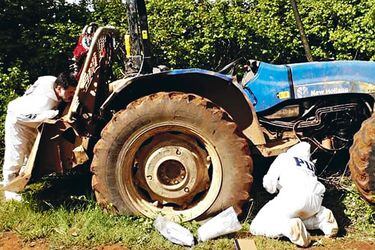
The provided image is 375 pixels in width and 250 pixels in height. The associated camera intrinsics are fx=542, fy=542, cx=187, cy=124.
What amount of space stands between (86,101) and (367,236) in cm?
290

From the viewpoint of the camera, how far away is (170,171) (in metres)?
5.18

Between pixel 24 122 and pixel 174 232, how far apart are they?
6.06 ft

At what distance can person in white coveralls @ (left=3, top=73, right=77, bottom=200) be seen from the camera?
5344mm

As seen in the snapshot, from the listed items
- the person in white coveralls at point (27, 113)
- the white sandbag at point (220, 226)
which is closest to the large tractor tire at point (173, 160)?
the white sandbag at point (220, 226)

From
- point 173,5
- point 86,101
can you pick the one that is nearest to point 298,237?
point 86,101

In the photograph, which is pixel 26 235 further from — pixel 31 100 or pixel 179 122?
pixel 179 122

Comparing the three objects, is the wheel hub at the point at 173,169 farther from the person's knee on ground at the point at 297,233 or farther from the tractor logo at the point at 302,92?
the tractor logo at the point at 302,92

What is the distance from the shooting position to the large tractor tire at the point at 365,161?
4.71 meters

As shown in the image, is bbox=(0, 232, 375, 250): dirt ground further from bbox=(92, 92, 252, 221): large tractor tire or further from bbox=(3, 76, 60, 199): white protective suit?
bbox=(3, 76, 60, 199): white protective suit

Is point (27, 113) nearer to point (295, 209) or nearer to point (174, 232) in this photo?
point (174, 232)

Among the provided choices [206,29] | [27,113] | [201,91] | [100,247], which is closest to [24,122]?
[27,113]

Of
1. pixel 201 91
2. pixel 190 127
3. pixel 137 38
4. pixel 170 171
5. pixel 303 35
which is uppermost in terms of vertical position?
pixel 137 38

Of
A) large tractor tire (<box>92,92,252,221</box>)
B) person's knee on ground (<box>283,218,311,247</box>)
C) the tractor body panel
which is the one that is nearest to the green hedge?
the tractor body panel

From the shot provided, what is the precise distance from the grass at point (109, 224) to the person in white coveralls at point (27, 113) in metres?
0.46
